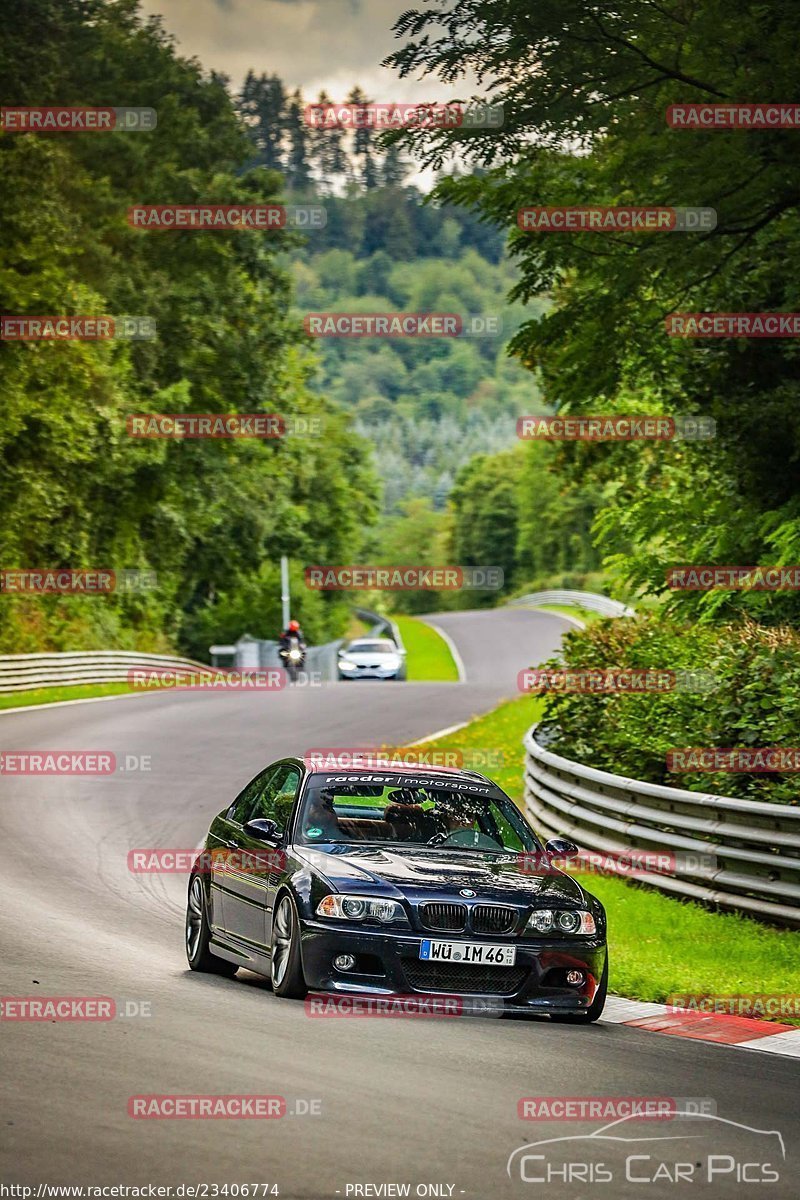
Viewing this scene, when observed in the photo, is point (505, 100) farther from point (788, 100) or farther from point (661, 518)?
point (661, 518)

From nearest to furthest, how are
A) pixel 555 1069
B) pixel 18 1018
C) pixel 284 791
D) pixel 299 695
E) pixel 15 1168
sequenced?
pixel 15 1168 < pixel 555 1069 < pixel 18 1018 < pixel 284 791 < pixel 299 695

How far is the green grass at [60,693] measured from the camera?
3719 cm

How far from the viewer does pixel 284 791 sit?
34.6ft

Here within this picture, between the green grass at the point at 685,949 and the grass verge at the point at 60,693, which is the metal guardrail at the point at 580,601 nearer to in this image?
the grass verge at the point at 60,693

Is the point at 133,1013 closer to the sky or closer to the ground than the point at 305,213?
closer to the ground

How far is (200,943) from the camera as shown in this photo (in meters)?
10.8

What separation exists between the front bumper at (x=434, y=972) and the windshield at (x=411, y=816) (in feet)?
3.02

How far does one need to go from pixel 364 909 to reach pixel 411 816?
1.28 meters

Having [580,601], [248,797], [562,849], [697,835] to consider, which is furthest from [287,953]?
[580,601]

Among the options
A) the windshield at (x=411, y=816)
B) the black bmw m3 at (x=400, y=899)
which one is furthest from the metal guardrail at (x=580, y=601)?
the black bmw m3 at (x=400, y=899)

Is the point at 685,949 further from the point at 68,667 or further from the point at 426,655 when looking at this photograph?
the point at 426,655

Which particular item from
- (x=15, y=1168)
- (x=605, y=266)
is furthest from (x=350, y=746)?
(x=15, y=1168)

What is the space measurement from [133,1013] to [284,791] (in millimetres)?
2250

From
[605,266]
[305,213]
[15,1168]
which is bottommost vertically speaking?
[15,1168]
